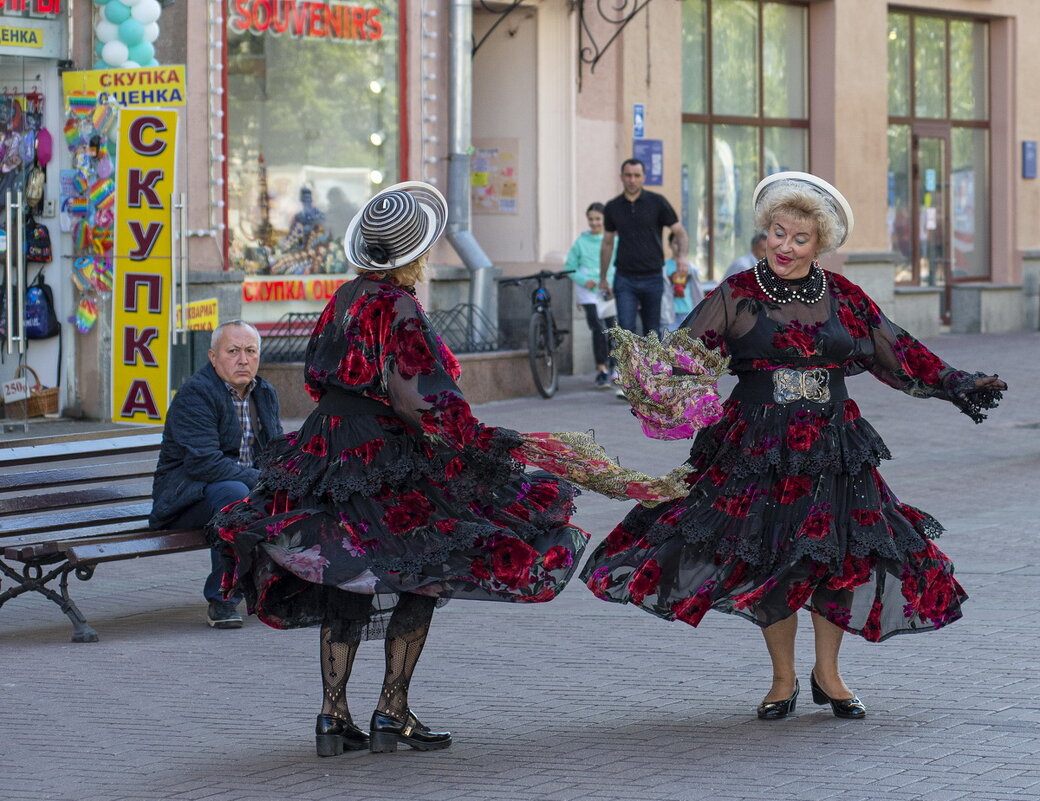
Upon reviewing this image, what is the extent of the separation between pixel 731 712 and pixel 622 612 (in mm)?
1928

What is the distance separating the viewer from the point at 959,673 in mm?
6293

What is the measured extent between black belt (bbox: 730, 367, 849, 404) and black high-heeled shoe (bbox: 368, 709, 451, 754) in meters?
1.46

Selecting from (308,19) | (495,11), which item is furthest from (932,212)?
(308,19)

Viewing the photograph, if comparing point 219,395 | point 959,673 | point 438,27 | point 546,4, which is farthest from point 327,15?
point 959,673

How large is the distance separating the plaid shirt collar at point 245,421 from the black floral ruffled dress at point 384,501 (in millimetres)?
2219

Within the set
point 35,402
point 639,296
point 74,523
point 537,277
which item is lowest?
point 74,523

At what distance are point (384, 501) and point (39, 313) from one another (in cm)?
896

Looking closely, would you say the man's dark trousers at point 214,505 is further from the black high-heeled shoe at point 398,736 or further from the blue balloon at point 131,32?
the blue balloon at point 131,32

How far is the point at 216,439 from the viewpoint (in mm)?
7523

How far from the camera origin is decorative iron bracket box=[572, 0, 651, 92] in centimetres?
1788

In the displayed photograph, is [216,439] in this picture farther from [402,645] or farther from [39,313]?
[39,313]

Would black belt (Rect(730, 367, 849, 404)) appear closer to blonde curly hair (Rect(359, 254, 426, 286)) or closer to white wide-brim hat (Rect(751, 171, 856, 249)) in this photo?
white wide-brim hat (Rect(751, 171, 856, 249))

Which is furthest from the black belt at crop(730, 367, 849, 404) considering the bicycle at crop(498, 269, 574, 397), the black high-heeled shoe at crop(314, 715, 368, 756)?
the bicycle at crop(498, 269, 574, 397)

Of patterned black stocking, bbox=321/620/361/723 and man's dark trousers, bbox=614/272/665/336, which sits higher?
man's dark trousers, bbox=614/272/665/336
